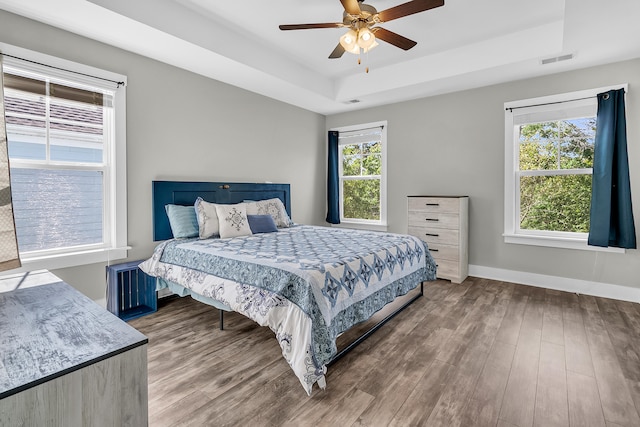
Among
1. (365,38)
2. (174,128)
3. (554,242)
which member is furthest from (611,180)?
(174,128)

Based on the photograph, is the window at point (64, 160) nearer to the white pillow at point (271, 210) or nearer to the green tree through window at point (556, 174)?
the white pillow at point (271, 210)

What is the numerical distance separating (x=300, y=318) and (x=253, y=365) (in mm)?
593

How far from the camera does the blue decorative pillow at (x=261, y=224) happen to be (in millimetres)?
3665

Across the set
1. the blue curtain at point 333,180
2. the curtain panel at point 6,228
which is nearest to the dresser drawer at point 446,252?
the blue curtain at point 333,180

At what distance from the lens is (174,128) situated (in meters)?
3.59

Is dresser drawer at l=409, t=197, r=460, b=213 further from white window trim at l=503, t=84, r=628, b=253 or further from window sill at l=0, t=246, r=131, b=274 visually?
window sill at l=0, t=246, r=131, b=274

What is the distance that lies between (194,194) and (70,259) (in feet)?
4.33

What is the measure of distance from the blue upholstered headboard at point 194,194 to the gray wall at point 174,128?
0.09m

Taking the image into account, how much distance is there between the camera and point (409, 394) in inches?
Result: 73.3

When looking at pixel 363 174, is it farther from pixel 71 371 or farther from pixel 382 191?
pixel 71 371

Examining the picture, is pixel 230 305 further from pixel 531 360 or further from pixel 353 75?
pixel 353 75

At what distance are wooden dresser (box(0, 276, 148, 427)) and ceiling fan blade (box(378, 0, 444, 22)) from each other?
2.44m

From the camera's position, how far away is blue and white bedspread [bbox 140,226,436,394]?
1.90m

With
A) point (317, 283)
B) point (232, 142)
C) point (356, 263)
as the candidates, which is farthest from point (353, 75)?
point (317, 283)
